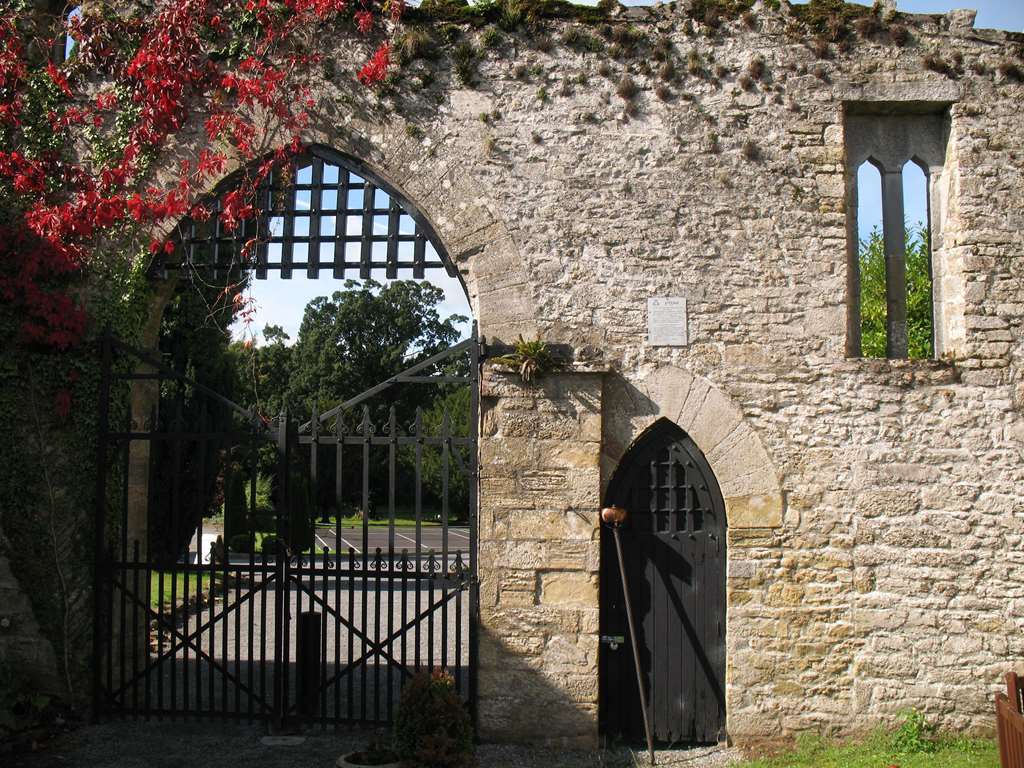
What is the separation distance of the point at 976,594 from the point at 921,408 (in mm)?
1227

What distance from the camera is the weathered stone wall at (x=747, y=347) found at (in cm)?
561

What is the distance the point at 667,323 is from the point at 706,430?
749mm

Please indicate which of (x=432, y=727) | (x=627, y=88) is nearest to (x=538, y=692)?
(x=432, y=727)

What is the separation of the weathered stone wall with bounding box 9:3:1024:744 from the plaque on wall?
0.24ft

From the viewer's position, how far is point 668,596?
227 inches

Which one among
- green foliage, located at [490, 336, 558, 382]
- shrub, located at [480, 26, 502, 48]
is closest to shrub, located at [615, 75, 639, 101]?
shrub, located at [480, 26, 502, 48]

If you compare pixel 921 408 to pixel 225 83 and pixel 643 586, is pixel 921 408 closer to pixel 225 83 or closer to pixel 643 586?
pixel 643 586

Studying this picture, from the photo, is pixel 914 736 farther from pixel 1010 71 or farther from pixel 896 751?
pixel 1010 71

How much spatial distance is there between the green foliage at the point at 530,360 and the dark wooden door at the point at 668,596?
809 mm

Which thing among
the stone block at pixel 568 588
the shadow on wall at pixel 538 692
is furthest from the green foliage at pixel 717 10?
the shadow on wall at pixel 538 692

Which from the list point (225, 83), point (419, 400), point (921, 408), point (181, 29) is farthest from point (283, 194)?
point (419, 400)

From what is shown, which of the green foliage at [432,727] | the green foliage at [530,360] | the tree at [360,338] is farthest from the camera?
the tree at [360,338]

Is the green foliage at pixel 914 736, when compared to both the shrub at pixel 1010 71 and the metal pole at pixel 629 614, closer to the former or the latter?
the metal pole at pixel 629 614

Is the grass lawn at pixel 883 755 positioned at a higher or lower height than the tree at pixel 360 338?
lower
